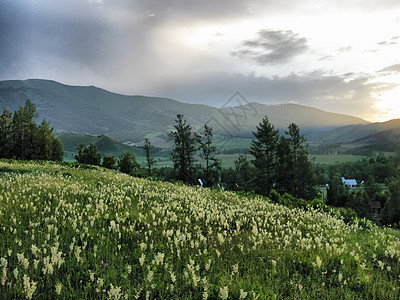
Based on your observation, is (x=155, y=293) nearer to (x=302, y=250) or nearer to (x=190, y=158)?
(x=302, y=250)

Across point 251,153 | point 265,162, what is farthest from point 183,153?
point 265,162

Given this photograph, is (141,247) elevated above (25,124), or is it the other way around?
(25,124)

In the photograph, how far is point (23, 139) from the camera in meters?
76.0

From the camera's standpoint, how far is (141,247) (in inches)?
195

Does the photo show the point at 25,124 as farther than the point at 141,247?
Yes

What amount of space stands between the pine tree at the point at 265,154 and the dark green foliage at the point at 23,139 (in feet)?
199

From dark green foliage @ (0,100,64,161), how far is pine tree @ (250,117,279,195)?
60646 mm

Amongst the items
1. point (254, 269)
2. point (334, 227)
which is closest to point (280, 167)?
point (334, 227)

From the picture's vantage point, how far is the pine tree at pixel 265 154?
58.5 meters

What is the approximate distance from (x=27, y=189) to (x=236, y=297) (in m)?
8.73

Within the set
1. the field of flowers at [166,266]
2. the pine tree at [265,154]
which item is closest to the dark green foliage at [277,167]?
the pine tree at [265,154]

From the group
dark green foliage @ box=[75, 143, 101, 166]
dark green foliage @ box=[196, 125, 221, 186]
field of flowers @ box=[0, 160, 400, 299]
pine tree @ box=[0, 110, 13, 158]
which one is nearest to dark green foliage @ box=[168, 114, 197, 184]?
dark green foliage @ box=[196, 125, 221, 186]

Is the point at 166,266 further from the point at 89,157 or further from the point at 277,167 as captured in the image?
the point at 89,157

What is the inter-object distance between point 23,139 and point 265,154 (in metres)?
68.5
